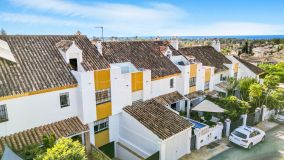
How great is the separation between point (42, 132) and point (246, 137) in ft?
69.1

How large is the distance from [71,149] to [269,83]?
107ft

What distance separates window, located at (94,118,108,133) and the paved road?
11.8 m

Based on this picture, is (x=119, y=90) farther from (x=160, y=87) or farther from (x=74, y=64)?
(x=160, y=87)

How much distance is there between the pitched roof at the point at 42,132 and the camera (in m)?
16.8

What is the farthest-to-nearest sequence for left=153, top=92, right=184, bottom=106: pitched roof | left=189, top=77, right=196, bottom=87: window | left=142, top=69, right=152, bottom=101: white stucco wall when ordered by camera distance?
1. left=189, top=77, right=196, bottom=87: window
2. left=153, top=92, right=184, bottom=106: pitched roof
3. left=142, top=69, right=152, bottom=101: white stucco wall

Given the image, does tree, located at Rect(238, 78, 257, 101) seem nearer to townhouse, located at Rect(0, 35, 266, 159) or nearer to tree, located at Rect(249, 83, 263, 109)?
tree, located at Rect(249, 83, 263, 109)

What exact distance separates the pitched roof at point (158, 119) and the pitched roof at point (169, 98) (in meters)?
2.42

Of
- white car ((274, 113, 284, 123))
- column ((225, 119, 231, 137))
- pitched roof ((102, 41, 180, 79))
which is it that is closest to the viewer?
column ((225, 119, 231, 137))

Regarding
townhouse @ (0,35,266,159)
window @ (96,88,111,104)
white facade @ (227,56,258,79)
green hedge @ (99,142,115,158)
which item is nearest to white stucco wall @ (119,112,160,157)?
townhouse @ (0,35,266,159)

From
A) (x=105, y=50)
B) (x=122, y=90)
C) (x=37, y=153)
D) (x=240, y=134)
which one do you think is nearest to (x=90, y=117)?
(x=122, y=90)

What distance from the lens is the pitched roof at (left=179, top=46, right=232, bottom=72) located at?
3840 centimetres

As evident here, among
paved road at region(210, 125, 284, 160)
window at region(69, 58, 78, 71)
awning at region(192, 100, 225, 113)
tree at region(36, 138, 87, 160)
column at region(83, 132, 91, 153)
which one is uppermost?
window at region(69, 58, 78, 71)

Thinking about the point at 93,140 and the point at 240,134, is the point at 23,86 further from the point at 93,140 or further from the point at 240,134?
the point at 240,134

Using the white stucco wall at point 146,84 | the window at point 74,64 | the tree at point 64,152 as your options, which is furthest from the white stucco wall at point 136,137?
the tree at point 64,152
